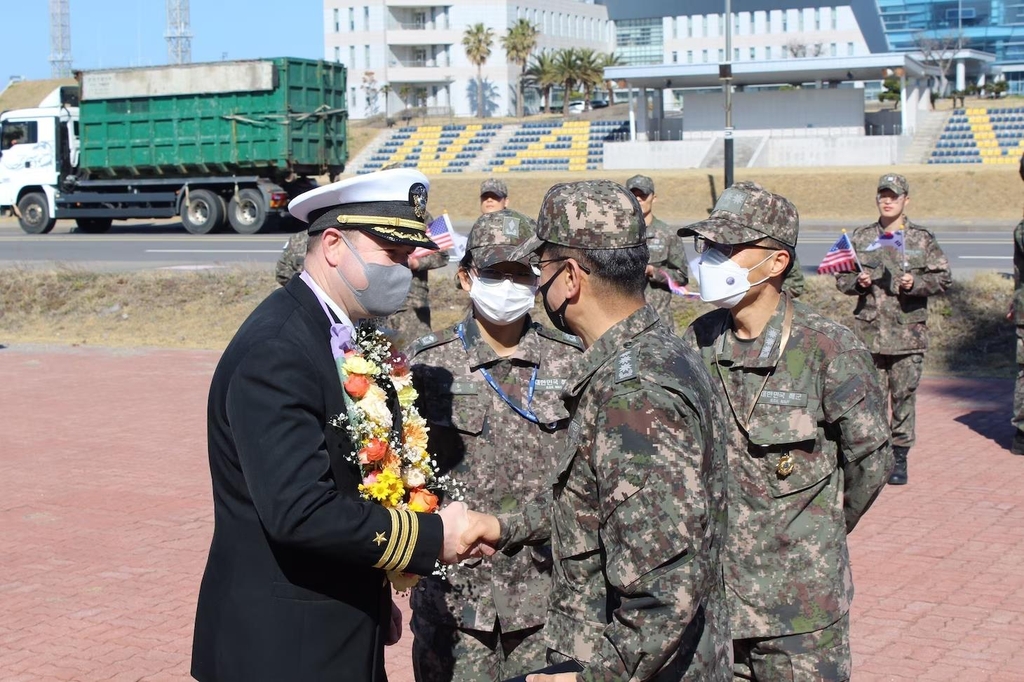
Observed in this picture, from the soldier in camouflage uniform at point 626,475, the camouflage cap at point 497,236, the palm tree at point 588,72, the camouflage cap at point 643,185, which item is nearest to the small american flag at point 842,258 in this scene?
the camouflage cap at point 643,185

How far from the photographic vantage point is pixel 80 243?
→ 27328 mm

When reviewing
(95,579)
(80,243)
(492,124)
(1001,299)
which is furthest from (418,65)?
(95,579)

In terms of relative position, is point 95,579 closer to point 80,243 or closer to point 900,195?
point 900,195

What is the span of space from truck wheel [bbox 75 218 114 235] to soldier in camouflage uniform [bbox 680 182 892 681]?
29644mm

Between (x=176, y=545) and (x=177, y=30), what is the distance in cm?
10063

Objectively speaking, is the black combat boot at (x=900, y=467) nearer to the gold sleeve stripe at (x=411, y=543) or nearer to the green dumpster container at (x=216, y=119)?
the gold sleeve stripe at (x=411, y=543)

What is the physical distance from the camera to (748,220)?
3988 millimetres

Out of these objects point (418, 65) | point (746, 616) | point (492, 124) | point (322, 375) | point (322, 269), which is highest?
point (418, 65)

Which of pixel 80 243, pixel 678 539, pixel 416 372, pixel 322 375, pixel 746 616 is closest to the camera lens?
pixel 678 539

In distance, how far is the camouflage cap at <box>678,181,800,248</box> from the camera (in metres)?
3.98

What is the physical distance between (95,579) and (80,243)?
2217 cm

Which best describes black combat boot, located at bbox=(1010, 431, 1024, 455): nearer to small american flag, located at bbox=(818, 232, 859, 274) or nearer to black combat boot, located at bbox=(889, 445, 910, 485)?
black combat boot, located at bbox=(889, 445, 910, 485)

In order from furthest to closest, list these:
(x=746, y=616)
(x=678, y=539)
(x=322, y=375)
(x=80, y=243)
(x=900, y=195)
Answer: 1. (x=80, y=243)
2. (x=900, y=195)
3. (x=746, y=616)
4. (x=322, y=375)
5. (x=678, y=539)

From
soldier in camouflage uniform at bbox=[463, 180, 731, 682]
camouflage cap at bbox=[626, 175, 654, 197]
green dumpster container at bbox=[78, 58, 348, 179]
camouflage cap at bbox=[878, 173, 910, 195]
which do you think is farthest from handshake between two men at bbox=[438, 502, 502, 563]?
green dumpster container at bbox=[78, 58, 348, 179]
